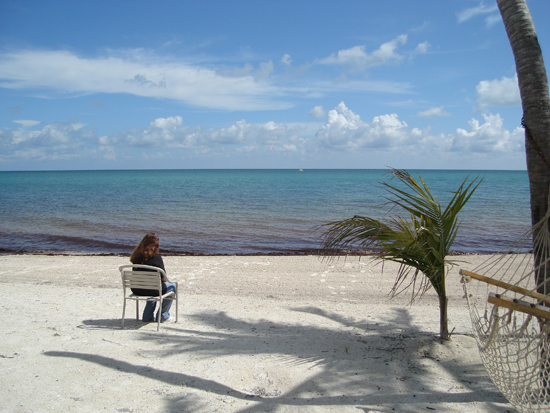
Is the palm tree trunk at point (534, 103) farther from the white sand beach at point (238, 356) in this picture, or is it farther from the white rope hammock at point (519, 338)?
the white sand beach at point (238, 356)

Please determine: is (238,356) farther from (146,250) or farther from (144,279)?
(146,250)

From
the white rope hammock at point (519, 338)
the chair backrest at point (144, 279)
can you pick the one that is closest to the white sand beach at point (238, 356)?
the white rope hammock at point (519, 338)

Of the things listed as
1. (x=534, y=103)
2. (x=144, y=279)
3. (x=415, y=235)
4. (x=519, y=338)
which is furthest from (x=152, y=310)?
(x=534, y=103)

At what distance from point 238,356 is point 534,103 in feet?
12.9

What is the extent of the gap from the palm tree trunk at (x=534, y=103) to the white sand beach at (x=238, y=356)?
1.55m

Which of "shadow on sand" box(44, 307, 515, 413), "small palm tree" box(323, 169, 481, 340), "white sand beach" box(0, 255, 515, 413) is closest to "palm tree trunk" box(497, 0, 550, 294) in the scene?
"small palm tree" box(323, 169, 481, 340)

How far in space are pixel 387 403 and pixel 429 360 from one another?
111cm

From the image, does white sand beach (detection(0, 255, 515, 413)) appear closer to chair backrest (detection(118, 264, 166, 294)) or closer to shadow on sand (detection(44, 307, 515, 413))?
shadow on sand (detection(44, 307, 515, 413))

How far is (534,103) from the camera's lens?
359cm

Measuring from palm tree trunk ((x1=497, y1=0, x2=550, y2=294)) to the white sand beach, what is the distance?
1550 millimetres

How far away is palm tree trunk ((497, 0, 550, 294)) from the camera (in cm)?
352

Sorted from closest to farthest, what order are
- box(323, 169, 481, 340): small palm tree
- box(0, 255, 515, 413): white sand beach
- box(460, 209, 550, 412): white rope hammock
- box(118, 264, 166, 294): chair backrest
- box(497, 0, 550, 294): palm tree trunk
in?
box(460, 209, 550, 412): white rope hammock, box(0, 255, 515, 413): white sand beach, box(497, 0, 550, 294): palm tree trunk, box(323, 169, 481, 340): small palm tree, box(118, 264, 166, 294): chair backrest

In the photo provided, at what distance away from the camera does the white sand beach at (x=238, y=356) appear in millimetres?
3070

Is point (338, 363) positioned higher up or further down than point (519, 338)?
further down
